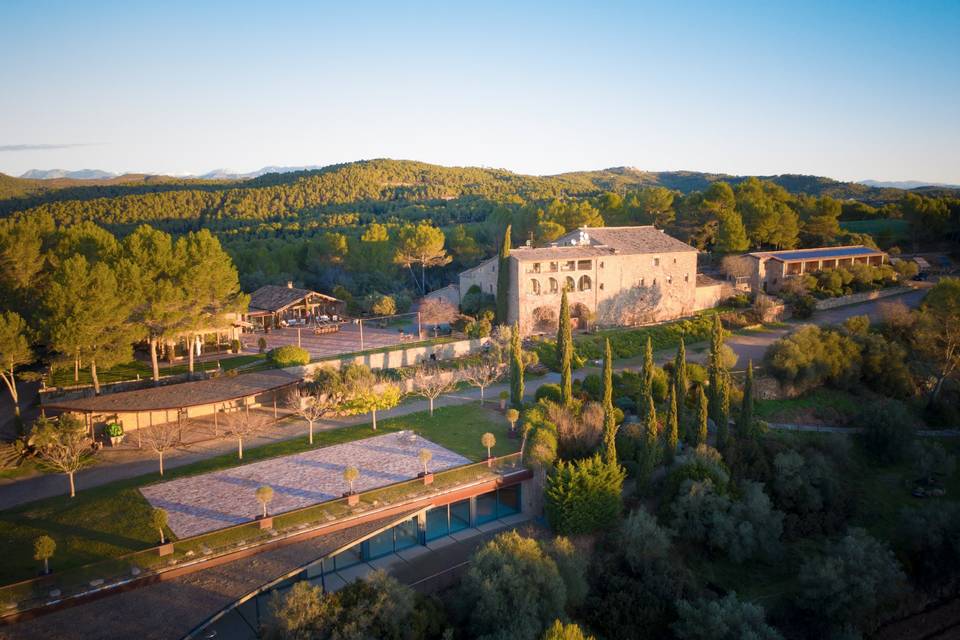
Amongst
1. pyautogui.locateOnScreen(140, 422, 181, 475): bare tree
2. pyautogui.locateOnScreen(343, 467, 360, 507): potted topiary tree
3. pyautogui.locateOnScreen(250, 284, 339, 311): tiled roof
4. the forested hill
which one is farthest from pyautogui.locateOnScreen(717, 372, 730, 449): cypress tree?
the forested hill

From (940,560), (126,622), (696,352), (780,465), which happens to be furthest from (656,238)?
(126,622)

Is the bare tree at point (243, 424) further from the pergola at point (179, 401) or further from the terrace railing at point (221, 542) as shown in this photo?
the terrace railing at point (221, 542)

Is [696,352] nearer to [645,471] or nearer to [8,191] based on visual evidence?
[645,471]

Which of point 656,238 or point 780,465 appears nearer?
point 780,465

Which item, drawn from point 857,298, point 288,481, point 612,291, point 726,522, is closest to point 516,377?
point 726,522

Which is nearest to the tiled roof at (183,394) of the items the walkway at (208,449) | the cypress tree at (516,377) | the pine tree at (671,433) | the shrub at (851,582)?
the walkway at (208,449)

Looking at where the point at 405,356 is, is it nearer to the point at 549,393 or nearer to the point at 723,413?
the point at 549,393

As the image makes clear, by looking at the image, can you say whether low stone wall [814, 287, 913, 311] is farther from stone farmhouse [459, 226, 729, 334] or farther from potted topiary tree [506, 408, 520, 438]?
potted topiary tree [506, 408, 520, 438]
